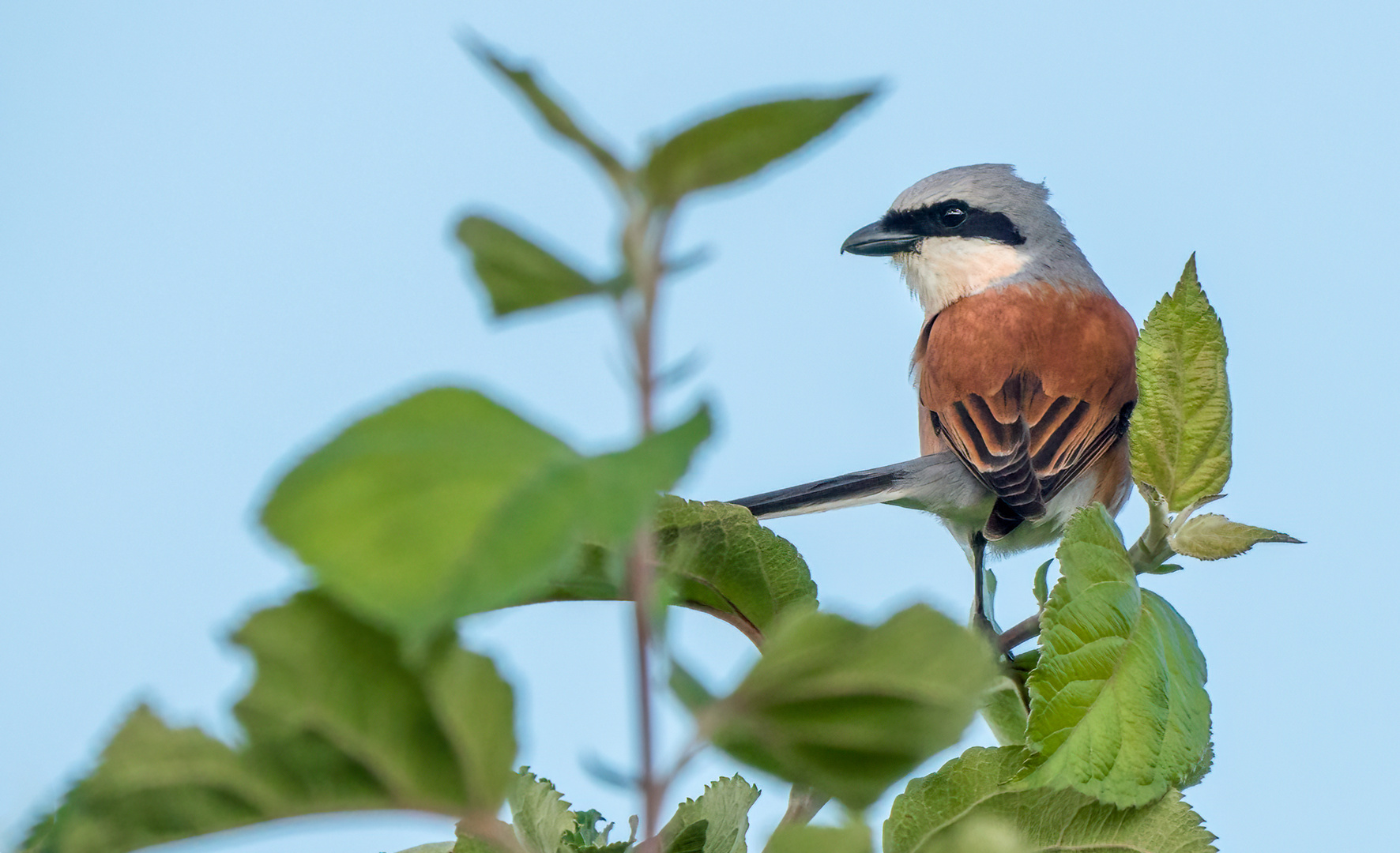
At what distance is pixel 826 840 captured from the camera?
0.39 m

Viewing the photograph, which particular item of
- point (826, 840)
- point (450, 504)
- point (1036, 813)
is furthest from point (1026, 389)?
point (450, 504)

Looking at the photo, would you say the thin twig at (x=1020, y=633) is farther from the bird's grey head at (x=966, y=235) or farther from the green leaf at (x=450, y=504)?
the bird's grey head at (x=966, y=235)

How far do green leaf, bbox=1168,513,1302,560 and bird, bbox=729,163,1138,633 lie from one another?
871 mm

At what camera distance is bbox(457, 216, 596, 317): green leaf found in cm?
32

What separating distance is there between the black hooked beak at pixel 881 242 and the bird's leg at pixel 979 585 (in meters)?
0.85

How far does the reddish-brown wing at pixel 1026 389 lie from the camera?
2.12 m

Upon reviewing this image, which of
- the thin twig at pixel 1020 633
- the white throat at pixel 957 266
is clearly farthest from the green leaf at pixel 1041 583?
the white throat at pixel 957 266

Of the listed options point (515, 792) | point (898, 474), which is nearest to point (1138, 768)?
point (515, 792)

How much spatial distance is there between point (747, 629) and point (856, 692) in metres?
0.35

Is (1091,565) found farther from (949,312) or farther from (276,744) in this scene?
(949,312)

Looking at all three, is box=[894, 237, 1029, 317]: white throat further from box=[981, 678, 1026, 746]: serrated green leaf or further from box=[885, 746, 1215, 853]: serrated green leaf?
box=[885, 746, 1215, 853]: serrated green leaf

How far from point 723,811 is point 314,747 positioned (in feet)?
0.84

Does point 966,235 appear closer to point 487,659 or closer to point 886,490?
point 886,490

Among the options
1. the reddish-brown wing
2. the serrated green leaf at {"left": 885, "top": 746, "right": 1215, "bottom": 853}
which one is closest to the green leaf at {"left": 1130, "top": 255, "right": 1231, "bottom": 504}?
the serrated green leaf at {"left": 885, "top": 746, "right": 1215, "bottom": 853}
